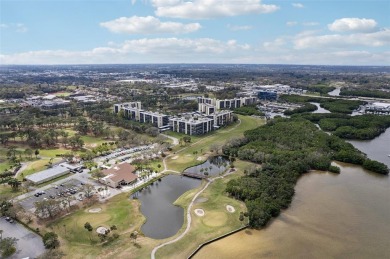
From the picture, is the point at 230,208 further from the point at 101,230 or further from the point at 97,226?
the point at 97,226

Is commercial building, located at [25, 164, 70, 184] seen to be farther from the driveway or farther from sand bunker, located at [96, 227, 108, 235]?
sand bunker, located at [96, 227, 108, 235]

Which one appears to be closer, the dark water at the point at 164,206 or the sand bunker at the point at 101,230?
the sand bunker at the point at 101,230

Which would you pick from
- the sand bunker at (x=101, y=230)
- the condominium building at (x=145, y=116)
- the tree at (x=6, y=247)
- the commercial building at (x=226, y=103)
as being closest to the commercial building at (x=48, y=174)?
the tree at (x=6, y=247)

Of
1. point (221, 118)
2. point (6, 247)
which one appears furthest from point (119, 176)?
point (221, 118)

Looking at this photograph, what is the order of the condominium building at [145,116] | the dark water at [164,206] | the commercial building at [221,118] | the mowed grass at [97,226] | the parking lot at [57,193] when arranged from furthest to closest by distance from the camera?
the commercial building at [221,118], the condominium building at [145,116], the parking lot at [57,193], the dark water at [164,206], the mowed grass at [97,226]

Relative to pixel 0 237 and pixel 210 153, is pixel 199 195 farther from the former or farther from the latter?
pixel 0 237

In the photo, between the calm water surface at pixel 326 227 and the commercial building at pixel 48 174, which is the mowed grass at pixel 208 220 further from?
the commercial building at pixel 48 174
